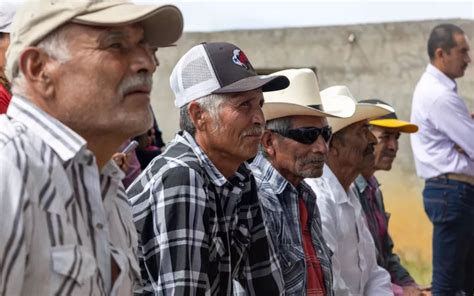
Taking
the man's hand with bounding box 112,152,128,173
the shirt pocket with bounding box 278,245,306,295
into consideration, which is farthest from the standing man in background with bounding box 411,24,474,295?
the man's hand with bounding box 112,152,128,173

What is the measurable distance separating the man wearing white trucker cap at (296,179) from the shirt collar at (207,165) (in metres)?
0.45

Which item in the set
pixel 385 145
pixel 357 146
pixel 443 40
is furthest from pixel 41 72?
pixel 443 40

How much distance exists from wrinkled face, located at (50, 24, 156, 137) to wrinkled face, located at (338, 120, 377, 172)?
3.46m

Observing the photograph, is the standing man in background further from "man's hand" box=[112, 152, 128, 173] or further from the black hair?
"man's hand" box=[112, 152, 128, 173]

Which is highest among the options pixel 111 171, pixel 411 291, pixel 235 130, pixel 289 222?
pixel 111 171

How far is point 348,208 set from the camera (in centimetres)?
608

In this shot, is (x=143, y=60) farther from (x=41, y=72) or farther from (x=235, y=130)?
(x=235, y=130)

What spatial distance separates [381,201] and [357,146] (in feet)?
3.16

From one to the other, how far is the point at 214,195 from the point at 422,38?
768cm

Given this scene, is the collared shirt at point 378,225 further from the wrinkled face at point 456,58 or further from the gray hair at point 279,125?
the wrinkled face at point 456,58

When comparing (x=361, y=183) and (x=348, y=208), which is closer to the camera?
(x=348, y=208)

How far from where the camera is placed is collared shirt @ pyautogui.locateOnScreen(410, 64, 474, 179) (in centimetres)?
912

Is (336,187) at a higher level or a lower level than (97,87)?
lower

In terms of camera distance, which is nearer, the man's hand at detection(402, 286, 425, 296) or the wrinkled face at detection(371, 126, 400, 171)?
the man's hand at detection(402, 286, 425, 296)
